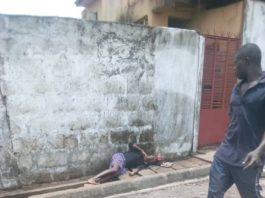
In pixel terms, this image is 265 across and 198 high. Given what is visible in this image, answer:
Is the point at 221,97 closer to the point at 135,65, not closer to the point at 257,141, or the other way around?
the point at 135,65

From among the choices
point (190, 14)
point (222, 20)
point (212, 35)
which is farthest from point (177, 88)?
point (190, 14)

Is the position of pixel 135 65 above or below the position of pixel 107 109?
above

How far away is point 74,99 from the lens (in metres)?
5.18

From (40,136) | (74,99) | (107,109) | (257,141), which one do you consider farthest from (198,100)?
(257,141)

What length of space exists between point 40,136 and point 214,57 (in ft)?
11.2

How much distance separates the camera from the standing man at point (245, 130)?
118 inches

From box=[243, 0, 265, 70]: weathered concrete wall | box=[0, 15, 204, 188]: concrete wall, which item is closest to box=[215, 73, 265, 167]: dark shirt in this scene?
box=[0, 15, 204, 188]: concrete wall

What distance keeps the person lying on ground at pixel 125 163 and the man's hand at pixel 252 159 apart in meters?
2.69

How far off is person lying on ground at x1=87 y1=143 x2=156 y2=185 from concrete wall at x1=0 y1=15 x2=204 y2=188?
168 mm

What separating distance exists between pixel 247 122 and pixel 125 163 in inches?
111

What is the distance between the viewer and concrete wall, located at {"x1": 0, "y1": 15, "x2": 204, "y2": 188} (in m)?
4.76

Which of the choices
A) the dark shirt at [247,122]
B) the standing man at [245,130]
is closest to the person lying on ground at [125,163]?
the standing man at [245,130]

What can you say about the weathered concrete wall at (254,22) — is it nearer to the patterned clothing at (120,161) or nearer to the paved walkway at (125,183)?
the paved walkway at (125,183)

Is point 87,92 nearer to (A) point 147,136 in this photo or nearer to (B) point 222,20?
(A) point 147,136
